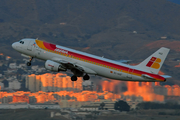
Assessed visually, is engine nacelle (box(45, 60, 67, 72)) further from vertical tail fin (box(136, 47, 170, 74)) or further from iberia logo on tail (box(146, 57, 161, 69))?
iberia logo on tail (box(146, 57, 161, 69))

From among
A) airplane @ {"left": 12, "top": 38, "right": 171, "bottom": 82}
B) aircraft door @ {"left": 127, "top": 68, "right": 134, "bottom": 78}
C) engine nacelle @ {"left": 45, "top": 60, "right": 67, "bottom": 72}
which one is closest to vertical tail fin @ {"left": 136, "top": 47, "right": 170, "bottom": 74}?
airplane @ {"left": 12, "top": 38, "right": 171, "bottom": 82}

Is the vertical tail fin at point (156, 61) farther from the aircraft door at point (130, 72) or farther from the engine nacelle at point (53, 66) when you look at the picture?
the engine nacelle at point (53, 66)

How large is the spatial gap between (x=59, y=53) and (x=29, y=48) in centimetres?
677

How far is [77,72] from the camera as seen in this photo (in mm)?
80688

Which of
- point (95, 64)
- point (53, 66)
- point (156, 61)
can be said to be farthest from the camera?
point (53, 66)

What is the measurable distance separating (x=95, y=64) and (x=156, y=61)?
1062 centimetres

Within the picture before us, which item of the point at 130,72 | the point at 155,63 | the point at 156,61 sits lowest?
the point at 130,72

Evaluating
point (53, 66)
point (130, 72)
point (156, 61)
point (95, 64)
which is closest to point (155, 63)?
point (156, 61)

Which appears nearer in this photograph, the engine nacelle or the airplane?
the airplane

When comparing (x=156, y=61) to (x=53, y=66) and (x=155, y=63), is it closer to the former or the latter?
(x=155, y=63)

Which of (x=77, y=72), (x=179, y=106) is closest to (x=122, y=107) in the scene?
(x=179, y=106)

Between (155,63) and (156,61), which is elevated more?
(156,61)

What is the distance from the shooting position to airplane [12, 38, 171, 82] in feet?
242

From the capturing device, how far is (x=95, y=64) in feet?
251
